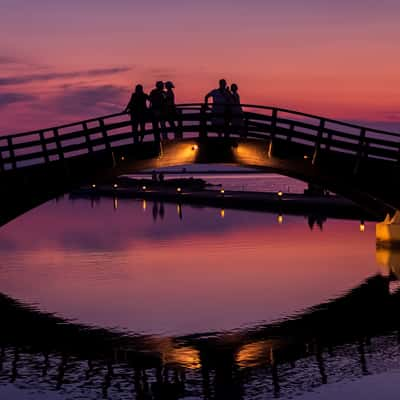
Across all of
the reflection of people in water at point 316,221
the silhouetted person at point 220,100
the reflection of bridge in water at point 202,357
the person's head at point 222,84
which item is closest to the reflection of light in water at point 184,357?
the reflection of bridge in water at point 202,357

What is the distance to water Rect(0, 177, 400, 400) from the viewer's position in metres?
18.0

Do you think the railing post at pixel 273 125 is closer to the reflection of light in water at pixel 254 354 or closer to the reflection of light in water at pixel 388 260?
the reflection of light in water at pixel 388 260

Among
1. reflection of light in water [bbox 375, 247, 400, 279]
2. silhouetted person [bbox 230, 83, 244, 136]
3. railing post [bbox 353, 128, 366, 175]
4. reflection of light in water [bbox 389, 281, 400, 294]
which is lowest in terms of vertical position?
reflection of light in water [bbox 375, 247, 400, 279]

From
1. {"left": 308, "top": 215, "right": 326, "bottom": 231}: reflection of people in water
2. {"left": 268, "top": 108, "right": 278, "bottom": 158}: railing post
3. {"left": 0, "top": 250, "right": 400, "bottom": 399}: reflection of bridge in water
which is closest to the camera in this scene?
{"left": 0, "top": 250, "right": 400, "bottom": 399}: reflection of bridge in water

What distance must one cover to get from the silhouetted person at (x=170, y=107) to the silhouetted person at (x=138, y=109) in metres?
0.87

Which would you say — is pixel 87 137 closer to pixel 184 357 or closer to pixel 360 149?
pixel 360 149

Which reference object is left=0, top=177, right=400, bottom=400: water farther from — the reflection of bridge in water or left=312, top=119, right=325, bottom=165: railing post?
left=312, top=119, right=325, bottom=165: railing post

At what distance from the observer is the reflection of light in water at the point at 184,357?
19547 millimetres

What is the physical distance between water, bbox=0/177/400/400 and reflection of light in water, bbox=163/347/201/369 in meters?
0.04

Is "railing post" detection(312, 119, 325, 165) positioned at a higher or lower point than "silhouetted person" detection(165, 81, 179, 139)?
lower

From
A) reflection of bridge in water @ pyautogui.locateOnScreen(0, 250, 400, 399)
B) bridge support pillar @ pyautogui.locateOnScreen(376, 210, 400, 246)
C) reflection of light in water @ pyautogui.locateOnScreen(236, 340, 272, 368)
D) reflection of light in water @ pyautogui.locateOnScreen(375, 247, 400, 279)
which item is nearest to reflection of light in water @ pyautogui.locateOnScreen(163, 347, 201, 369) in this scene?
reflection of bridge in water @ pyautogui.locateOnScreen(0, 250, 400, 399)

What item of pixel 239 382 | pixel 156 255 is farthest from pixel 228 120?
pixel 239 382

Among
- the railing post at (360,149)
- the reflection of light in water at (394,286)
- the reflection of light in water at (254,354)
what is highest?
the railing post at (360,149)

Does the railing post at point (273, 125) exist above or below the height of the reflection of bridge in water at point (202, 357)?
above
